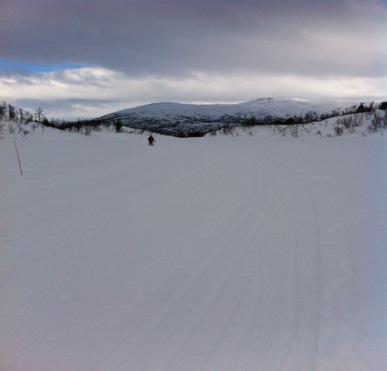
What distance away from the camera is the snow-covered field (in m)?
3.50

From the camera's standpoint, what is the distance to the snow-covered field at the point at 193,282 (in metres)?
3.50

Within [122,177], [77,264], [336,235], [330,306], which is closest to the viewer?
[330,306]

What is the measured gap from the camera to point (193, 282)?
15.9 ft

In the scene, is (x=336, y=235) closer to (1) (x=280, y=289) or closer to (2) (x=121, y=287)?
(1) (x=280, y=289)

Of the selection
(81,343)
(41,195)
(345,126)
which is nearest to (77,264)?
(81,343)

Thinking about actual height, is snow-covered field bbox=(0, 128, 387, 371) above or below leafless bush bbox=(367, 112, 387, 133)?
above

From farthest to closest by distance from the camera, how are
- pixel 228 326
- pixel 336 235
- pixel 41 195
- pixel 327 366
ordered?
pixel 41 195
pixel 336 235
pixel 228 326
pixel 327 366

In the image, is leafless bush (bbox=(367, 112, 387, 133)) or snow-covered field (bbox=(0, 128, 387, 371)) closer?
snow-covered field (bbox=(0, 128, 387, 371))

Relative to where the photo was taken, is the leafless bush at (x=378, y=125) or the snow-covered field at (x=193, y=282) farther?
the leafless bush at (x=378, y=125)

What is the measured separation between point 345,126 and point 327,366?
4502cm

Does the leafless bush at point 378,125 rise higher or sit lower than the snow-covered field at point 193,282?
lower

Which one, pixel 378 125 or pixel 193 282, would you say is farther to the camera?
pixel 378 125

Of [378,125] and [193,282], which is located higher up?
[193,282]

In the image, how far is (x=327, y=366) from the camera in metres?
3.34
